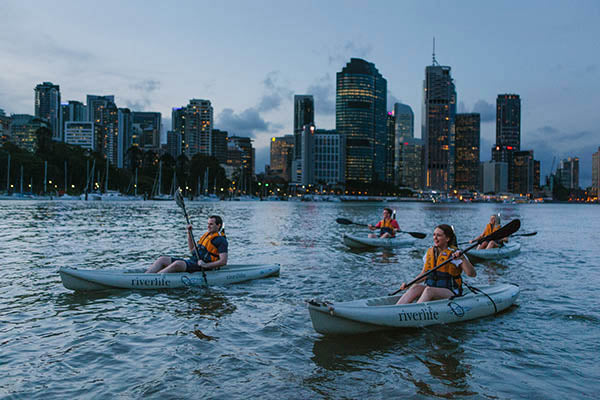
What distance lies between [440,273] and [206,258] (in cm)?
581

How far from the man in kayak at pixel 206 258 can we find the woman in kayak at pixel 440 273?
16.1ft

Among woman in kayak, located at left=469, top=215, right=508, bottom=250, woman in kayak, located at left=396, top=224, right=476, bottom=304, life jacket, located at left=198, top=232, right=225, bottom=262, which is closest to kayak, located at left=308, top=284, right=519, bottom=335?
woman in kayak, located at left=396, top=224, right=476, bottom=304

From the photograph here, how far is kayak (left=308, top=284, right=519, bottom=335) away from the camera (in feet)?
25.7

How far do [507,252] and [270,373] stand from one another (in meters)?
15.7

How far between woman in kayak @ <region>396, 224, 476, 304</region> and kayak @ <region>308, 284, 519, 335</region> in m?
0.19

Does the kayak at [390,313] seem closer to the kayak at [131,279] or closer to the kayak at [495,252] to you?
the kayak at [131,279]

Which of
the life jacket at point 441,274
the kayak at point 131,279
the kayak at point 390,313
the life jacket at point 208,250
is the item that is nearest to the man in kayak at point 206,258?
the life jacket at point 208,250

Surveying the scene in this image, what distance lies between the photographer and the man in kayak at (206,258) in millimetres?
11586

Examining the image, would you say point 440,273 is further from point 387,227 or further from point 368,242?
point 387,227

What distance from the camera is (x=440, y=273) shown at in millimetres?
9039

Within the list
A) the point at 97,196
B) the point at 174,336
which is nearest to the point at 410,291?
the point at 174,336

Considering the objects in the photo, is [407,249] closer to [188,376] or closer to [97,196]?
[188,376]

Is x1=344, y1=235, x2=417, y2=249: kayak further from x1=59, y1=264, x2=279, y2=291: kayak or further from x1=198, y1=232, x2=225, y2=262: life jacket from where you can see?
x1=198, y1=232, x2=225, y2=262: life jacket

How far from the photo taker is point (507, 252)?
1955 centimetres
